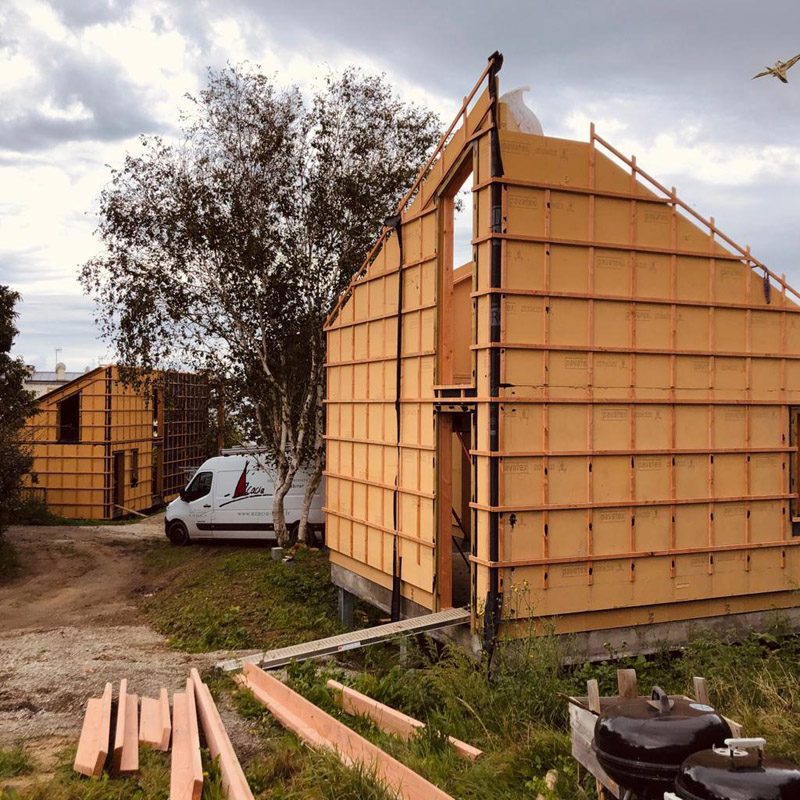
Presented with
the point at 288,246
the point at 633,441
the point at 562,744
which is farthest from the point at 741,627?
the point at 288,246

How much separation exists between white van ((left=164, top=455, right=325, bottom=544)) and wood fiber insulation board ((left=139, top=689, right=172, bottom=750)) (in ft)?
38.7

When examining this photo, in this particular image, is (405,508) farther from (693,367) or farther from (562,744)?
(562,744)

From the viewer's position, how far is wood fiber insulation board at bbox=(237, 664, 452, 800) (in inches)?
230

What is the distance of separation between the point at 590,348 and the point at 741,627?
4.45 m

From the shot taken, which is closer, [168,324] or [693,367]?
[693,367]

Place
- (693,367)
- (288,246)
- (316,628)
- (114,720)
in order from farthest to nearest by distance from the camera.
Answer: (288,246) → (316,628) → (693,367) → (114,720)

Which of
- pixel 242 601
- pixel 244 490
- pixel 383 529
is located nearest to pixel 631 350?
pixel 383 529

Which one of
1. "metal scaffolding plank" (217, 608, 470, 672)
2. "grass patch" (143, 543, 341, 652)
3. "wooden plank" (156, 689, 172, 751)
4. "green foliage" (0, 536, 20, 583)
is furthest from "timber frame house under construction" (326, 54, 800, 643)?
"green foliage" (0, 536, 20, 583)

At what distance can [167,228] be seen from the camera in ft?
63.0

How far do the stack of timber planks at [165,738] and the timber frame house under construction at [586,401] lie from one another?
3.26 metres

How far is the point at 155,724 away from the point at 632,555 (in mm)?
5842

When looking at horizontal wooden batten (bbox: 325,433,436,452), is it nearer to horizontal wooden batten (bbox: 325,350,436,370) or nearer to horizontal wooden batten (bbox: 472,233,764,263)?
horizontal wooden batten (bbox: 325,350,436,370)

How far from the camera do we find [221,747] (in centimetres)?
717

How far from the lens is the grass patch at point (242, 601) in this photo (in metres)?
13.4
